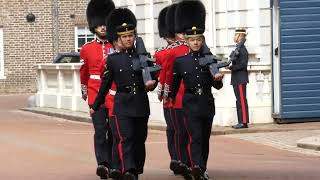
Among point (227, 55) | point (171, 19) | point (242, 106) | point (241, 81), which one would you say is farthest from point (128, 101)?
point (227, 55)

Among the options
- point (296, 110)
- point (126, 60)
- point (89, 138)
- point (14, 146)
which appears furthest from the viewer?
point (296, 110)

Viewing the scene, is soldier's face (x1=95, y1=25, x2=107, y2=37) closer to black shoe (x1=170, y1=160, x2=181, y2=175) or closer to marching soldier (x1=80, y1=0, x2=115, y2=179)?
marching soldier (x1=80, y1=0, x2=115, y2=179)

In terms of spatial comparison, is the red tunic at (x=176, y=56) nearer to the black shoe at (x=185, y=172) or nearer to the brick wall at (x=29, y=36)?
the black shoe at (x=185, y=172)

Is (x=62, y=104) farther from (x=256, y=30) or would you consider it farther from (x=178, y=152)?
(x=178, y=152)

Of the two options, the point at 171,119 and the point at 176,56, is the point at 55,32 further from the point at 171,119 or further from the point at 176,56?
the point at 176,56

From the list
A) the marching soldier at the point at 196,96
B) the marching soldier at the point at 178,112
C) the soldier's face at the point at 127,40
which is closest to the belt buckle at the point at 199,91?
the marching soldier at the point at 196,96

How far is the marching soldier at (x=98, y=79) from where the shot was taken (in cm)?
1222

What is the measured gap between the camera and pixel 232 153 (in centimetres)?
1573

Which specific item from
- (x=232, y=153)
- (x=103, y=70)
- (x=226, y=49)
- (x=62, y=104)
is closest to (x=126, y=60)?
(x=103, y=70)

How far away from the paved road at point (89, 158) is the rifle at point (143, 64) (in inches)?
58.7

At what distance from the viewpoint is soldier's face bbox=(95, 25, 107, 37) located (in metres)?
12.5

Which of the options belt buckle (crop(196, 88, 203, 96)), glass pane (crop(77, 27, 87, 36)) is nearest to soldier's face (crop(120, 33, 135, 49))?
belt buckle (crop(196, 88, 203, 96))

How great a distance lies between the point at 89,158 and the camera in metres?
15.0

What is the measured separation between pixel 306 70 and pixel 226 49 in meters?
2.30
